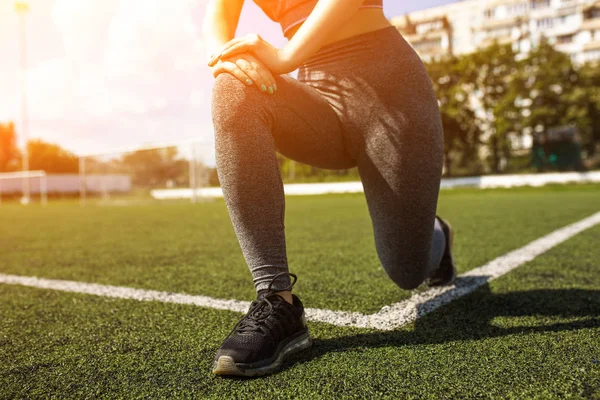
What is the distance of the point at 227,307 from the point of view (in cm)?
206

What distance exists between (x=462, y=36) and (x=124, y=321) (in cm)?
5043

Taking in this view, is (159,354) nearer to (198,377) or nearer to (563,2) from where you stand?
(198,377)

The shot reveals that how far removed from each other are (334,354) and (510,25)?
48.7 m

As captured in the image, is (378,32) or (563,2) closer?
(378,32)

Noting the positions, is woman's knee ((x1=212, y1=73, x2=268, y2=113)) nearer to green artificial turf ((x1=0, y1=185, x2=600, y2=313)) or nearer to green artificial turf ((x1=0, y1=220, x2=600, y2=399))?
green artificial turf ((x1=0, y1=220, x2=600, y2=399))

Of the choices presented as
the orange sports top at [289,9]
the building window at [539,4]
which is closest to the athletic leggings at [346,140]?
the orange sports top at [289,9]

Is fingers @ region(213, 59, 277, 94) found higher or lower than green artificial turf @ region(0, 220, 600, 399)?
higher

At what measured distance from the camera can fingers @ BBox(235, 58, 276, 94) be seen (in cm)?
141

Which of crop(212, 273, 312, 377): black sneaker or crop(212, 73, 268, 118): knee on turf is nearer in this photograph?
crop(212, 273, 312, 377): black sneaker

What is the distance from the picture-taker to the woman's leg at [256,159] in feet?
4.70

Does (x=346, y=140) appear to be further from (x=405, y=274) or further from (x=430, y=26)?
(x=430, y=26)

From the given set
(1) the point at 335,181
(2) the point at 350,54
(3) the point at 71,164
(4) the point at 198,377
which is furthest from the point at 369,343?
(3) the point at 71,164

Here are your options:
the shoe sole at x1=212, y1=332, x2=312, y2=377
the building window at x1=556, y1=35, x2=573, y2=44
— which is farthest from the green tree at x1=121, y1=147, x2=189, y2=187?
the building window at x1=556, y1=35, x2=573, y2=44

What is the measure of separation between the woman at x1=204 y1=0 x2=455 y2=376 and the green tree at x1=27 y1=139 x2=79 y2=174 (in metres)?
57.2
